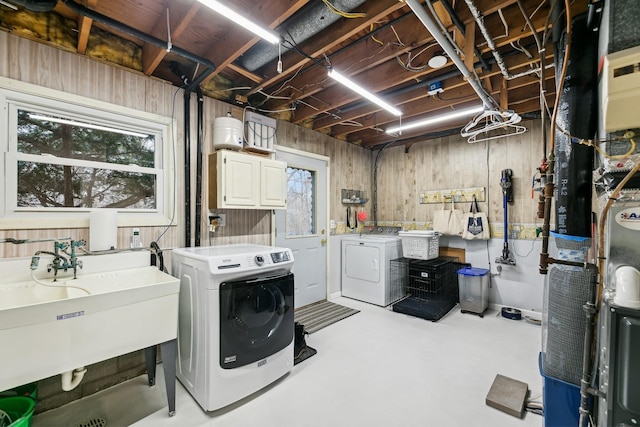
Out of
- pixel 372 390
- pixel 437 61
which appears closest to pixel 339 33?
pixel 437 61

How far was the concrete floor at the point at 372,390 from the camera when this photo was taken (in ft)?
6.18

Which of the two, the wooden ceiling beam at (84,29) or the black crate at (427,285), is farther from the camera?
the black crate at (427,285)

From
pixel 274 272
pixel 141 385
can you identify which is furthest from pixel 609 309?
pixel 141 385

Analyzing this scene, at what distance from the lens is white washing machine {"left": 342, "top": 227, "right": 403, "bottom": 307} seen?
13.3ft

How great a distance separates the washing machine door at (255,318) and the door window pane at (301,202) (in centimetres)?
166

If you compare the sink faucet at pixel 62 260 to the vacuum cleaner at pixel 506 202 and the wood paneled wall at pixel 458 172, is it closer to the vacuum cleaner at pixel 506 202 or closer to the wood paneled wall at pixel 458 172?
the wood paneled wall at pixel 458 172

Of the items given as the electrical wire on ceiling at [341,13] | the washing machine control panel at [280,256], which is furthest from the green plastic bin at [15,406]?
the electrical wire on ceiling at [341,13]

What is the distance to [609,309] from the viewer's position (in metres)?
1.16

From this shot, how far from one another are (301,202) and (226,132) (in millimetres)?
1621

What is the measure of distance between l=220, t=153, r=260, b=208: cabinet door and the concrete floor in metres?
1.72

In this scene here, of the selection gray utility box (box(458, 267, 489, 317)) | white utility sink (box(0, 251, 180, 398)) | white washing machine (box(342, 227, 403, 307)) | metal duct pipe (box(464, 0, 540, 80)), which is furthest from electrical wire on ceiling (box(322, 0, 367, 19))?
gray utility box (box(458, 267, 489, 317))

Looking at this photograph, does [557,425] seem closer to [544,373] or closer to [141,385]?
[544,373]

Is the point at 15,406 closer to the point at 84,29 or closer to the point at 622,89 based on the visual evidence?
the point at 84,29

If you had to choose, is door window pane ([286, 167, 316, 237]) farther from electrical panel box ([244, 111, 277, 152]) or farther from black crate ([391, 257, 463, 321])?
black crate ([391, 257, 463, 321])
